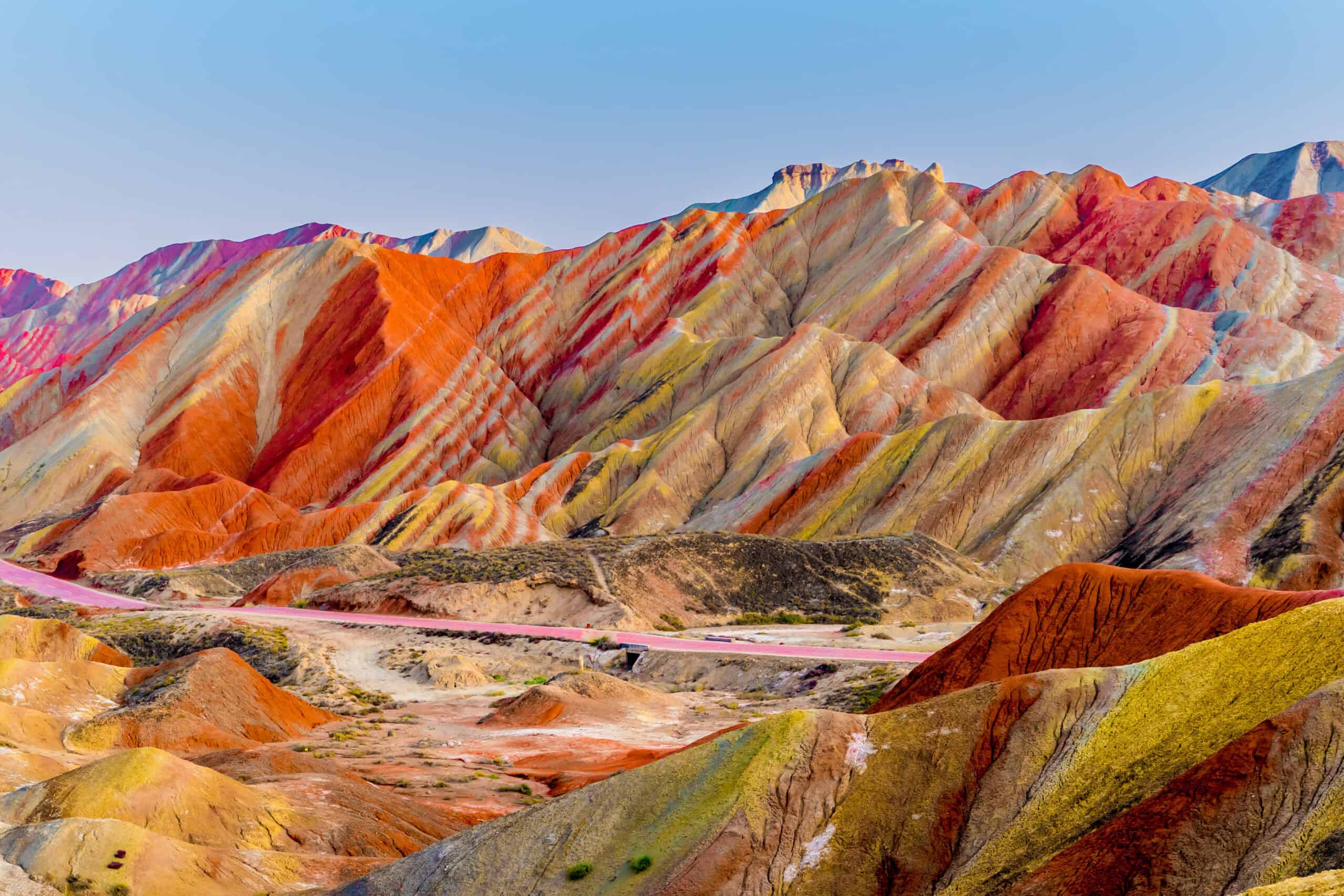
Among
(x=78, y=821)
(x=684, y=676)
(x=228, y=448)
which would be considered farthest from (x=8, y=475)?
(x=78, y=821)

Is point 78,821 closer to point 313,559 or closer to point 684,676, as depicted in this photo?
point 684,676

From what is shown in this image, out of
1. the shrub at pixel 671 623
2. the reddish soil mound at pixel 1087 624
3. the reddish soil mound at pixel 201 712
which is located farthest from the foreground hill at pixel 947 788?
the shrub at pixel 671 623

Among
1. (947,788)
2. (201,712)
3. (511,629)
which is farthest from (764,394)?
(947,788)

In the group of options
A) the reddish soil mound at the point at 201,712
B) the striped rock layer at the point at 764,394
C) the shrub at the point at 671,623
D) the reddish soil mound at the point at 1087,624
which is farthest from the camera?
the striped rock layer at the point at 764,394

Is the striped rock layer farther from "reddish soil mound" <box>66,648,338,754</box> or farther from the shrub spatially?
"reddish soil mound" <box>66,648,338,754</box>

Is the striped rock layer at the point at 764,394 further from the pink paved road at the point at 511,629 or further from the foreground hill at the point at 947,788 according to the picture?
the foreground hill at the point at 947,788

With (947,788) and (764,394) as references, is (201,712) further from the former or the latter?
(764,394)
